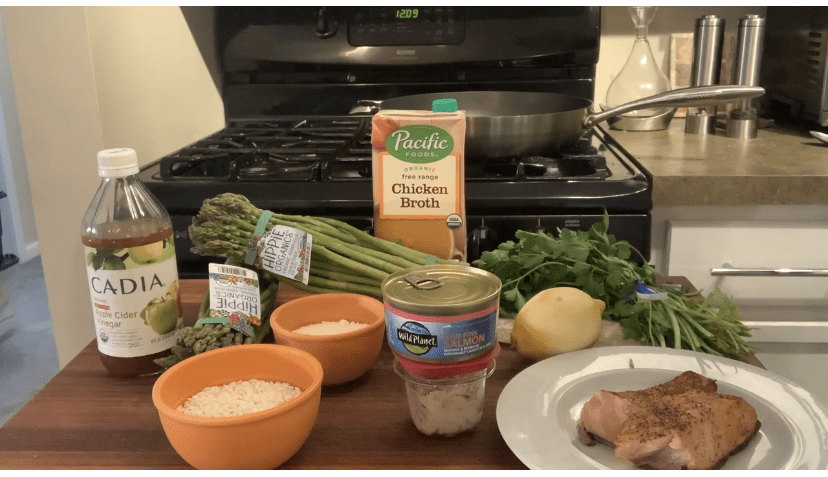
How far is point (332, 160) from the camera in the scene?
147cm

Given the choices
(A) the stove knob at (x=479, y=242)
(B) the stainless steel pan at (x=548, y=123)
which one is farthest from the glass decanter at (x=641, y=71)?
(A) the stove knob at (x=479, y=242)

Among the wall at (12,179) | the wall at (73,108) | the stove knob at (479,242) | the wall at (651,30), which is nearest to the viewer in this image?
the stove knob at (479,242)

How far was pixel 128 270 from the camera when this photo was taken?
77 cm

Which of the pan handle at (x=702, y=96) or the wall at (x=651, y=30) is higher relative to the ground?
the wall at (x=651, y=30)

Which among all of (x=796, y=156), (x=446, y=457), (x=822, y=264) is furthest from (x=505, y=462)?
(x=796, y=156)

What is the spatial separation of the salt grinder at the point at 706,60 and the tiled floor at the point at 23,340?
2.31 metres

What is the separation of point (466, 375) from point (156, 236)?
1.28ft

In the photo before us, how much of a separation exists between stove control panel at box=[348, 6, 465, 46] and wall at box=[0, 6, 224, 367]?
538 mm

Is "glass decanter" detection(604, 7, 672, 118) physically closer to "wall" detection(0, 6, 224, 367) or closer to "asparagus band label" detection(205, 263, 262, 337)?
"wall" detection(0, 6, 224, 367)

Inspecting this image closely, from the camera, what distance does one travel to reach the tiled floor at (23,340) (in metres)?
2.69

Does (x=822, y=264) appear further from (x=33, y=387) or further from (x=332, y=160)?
(x=33, y=387)

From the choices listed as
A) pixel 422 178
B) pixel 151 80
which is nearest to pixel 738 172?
pixel 422 178

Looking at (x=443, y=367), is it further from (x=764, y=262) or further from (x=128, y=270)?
(x=764, y=262)

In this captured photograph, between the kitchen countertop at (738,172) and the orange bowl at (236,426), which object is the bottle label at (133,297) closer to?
the orange bowl at (236,426)
